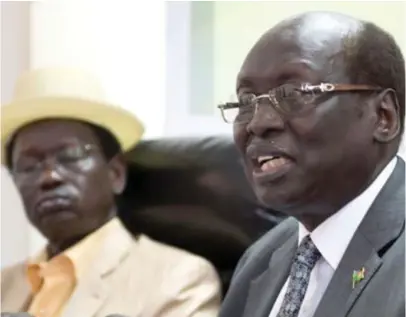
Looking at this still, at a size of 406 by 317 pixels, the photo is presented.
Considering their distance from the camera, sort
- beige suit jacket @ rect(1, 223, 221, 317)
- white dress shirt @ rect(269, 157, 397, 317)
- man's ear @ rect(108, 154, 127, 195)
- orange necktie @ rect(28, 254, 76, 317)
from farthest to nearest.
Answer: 1. man's ear @ rect(108, 154, 127, 195)
2. orange necktie @ rect(28, 254, 76, 317)
3. beige suit jacket @ rect(1, 223, 221, 317)
4. white dress shirt @ rect(269, 157, 397, 317)

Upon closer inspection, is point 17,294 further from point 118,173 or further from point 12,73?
point 12,73

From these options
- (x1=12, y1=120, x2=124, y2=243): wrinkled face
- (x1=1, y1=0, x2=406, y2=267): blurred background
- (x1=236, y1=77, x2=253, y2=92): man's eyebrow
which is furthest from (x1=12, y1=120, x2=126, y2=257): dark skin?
(x1=236, y1=77, x2=253, y2=92): man's eyebrow

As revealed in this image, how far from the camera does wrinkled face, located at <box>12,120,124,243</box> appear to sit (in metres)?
1.61

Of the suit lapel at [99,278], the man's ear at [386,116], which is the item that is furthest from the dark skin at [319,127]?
the suit lapel at [99,278]

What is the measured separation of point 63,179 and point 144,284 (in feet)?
0.92

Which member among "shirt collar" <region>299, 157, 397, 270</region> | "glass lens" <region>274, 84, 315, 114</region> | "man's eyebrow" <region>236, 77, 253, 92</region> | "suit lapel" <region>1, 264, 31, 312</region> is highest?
"man's eyebrow" <region>236, 77, 253, 92</region>

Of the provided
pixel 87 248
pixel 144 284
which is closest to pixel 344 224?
pixel 144 284

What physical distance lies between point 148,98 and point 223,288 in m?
0.63

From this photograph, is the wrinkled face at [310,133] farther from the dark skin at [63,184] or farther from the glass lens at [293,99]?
the dark skin at [63,184]

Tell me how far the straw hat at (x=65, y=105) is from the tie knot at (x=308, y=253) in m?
0.67

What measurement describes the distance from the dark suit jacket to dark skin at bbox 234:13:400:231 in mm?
42

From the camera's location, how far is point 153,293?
146 centimetres

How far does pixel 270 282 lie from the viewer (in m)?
1.20

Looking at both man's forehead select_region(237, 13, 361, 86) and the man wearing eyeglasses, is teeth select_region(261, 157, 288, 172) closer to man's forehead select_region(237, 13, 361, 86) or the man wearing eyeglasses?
the man wearing eyeglasses
